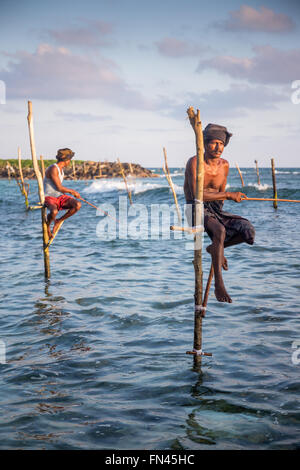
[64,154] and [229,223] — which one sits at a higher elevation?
[64,154]

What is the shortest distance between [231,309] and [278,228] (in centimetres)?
1073

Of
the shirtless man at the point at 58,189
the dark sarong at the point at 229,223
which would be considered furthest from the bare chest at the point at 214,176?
the shirtless man at the point at 58,189

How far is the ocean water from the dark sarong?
5.61 feet

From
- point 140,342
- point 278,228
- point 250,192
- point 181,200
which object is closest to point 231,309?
point 140,342

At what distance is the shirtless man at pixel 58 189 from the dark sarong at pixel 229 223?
4.29m

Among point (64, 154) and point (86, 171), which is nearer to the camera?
point (64, 154)

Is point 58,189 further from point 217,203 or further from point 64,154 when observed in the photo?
point 217,203

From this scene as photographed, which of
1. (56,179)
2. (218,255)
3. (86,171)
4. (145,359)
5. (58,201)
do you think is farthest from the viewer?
(86,171)

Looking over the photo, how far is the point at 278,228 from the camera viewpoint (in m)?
17.8

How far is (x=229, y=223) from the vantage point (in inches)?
186

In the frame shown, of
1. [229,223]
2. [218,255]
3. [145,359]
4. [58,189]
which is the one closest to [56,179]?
[58,189]

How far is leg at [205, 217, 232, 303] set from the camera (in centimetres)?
449

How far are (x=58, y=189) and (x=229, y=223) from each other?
4949 millimetres
